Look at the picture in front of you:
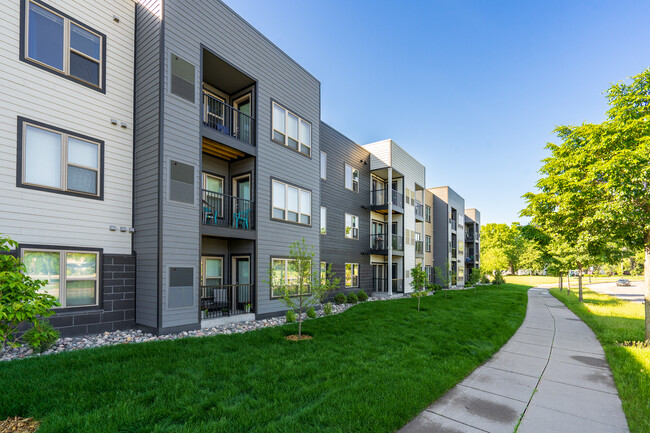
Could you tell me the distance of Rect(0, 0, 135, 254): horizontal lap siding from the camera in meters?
7.38

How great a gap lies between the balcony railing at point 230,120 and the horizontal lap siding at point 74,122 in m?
2.77

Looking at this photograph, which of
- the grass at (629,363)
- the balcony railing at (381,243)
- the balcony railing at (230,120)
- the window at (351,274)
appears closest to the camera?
the grass at (629,363)

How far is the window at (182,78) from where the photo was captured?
9438mm

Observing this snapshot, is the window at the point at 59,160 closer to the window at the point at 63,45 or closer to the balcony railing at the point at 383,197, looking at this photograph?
the window at the point at 63,45

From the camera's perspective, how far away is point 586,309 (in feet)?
52.0

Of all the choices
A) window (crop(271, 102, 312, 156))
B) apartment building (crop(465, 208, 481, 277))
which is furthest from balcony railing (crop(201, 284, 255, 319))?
apartment building (crop(465, 208, 481, 277))

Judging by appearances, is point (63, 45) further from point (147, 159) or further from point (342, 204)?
point (342, 204)

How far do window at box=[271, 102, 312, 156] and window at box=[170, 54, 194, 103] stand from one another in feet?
11.8

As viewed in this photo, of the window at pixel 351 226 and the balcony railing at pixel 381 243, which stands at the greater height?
the window at pixel 351 226

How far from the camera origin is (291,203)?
1350 centimetres

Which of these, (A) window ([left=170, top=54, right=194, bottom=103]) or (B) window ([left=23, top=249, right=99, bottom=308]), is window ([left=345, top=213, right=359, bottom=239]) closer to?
(A) window ([left=170, top=54, right=194, bottom=103])

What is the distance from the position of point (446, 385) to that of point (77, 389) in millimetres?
6056

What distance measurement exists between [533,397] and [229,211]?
34.3ft

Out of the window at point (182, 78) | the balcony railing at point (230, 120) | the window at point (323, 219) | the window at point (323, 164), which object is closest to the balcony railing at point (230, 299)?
the balcony railing at point (230, 120)
